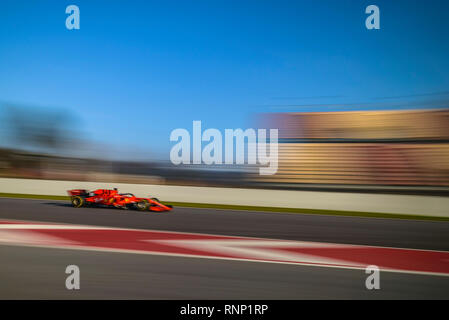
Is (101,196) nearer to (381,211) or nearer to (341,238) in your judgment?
(341,238)

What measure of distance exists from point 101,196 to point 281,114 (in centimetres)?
1120

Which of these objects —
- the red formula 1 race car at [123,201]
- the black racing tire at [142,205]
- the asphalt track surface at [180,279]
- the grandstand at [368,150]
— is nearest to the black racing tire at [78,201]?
the red formula 1 race car at [123,201]

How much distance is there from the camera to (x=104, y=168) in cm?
1614

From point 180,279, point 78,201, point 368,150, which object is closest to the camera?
point 180,279

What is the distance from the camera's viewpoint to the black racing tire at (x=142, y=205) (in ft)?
34.9

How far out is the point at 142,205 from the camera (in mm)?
10688

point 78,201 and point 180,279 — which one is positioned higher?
point 78,201

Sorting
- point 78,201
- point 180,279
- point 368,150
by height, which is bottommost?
point 180,279

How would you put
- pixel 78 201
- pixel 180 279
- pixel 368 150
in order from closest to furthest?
pixel 180 279
pixel 78 201
pixel 368 150

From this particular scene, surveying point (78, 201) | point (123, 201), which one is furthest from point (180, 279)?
point (78, 201)

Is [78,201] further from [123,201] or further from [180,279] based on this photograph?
[180,279]

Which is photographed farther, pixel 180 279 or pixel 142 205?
pixel 142 205

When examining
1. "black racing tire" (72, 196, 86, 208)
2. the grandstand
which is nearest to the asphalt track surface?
"black racing tire" (72, 196, 86, 208)
